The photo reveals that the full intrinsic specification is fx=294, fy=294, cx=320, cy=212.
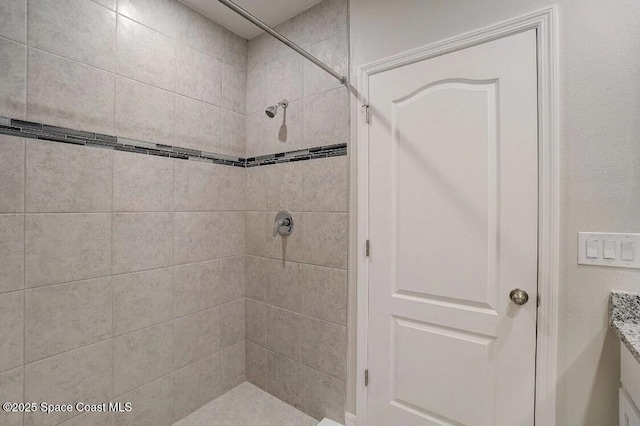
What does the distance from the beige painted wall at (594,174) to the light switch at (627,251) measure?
0.16ft

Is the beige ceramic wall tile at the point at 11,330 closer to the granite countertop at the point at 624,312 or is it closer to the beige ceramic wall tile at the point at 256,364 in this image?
the beige ceramic wall tile at the point at 256,364

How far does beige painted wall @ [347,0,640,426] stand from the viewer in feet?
3.40

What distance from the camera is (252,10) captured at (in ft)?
6.27

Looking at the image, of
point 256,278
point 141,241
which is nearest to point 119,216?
point 141,241

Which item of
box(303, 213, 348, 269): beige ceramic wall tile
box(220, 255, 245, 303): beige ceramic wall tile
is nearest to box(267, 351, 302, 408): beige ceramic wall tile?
box(220, 255, 245, 303): beige ceramic wall tile

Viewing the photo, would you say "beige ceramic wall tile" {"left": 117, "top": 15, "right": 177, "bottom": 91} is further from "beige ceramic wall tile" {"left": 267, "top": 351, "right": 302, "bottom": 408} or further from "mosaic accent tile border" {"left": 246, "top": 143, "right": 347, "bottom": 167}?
"beige ceramic wall tile" {"left": 267, "top": 351, "right": 302, "bottom": 408}

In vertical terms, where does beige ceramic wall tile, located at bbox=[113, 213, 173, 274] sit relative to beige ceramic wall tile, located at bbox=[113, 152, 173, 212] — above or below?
below

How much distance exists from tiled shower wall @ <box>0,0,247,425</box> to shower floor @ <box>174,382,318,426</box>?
2.9 inches

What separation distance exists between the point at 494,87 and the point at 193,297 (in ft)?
6.42

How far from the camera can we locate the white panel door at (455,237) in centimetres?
121

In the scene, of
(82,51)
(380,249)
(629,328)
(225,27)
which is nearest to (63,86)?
(82,51)

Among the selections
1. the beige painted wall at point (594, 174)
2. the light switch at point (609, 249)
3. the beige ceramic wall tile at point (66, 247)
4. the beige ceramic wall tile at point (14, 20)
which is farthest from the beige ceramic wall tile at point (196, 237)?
the light switch at point (609, 249)

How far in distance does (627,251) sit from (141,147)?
7.15 ft

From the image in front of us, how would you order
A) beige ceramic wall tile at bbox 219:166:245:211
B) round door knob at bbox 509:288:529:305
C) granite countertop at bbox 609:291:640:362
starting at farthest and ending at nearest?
beige ceramic wall tile at bbox 219:166:245:211
round door knob at bbox 509:288:529:305
granite countertop at bbox 609:291:640:362
